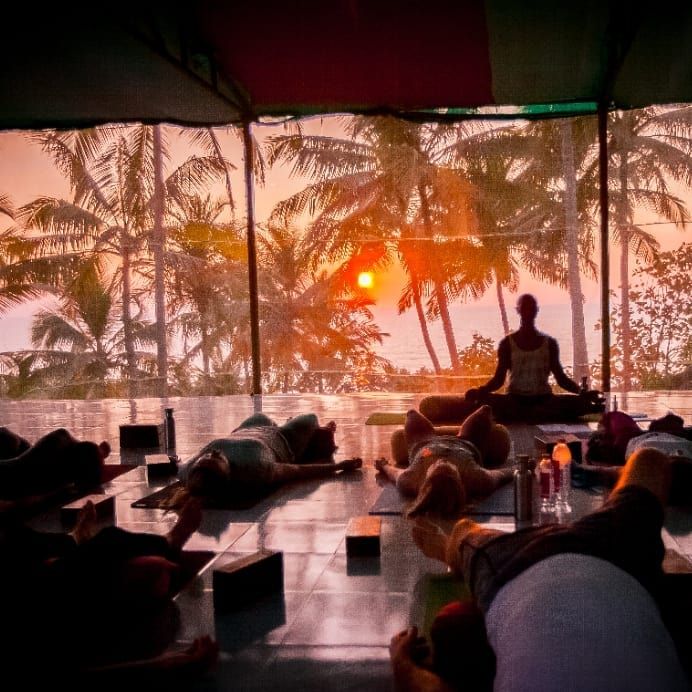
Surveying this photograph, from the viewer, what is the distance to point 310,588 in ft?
7.10

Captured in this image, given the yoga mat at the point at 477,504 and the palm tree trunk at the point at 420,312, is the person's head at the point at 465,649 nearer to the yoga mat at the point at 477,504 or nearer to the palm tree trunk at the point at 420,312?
the yoga mat at the point at 477,504

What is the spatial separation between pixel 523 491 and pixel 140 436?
247 centimetres

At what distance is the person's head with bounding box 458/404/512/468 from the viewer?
3262 millimetres

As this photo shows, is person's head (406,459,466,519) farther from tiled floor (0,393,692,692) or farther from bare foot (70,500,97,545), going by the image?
bare foot (70,500,97,545)

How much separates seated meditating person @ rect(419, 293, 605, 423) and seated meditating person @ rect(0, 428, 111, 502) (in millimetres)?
2023

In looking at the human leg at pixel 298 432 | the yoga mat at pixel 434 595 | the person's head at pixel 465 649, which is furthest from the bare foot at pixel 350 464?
the person's head at pixel 465 649

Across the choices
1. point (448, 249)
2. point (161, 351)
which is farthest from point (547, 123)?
point (161, 351)

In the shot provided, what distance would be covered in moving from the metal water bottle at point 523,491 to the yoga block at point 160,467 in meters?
1.68

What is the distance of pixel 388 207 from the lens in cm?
1348

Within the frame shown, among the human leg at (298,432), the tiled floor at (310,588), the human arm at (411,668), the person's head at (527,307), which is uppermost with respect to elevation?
the person's head at (527,307)

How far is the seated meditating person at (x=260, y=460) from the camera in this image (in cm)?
297

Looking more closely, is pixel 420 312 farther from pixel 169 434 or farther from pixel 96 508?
pixel 96 508

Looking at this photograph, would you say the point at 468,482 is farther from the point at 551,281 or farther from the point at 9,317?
the point at 9,317

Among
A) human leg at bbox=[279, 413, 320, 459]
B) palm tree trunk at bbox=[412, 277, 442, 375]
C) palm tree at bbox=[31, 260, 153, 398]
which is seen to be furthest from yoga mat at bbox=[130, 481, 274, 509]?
palm tree at bbox=[31, 260, 153, 398]
